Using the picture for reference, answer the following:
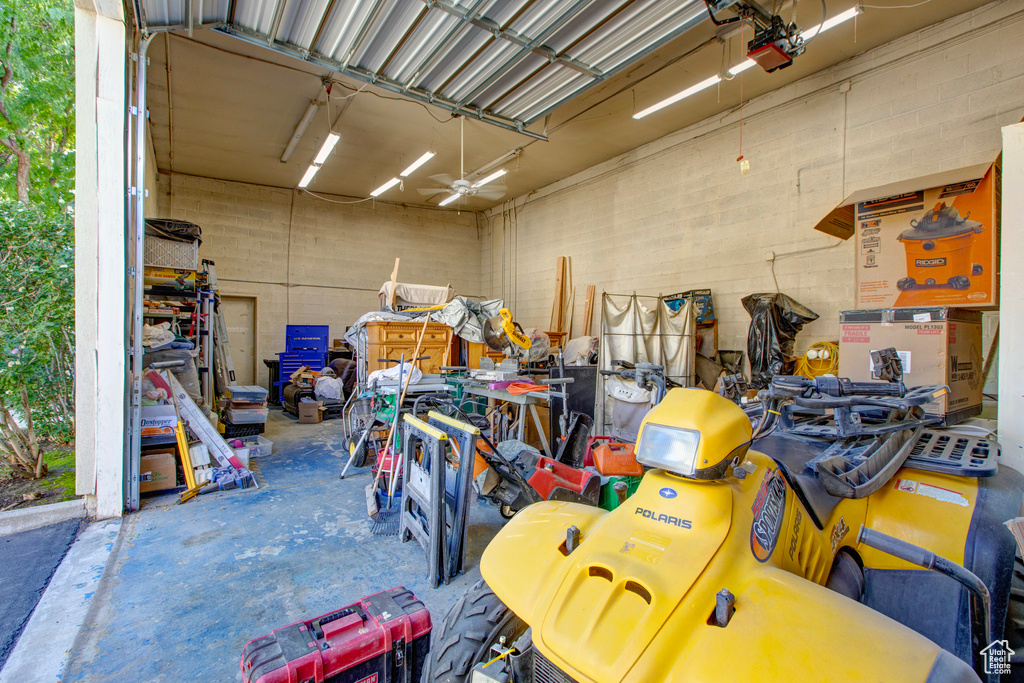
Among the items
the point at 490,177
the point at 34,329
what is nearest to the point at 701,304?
the point at 490,177

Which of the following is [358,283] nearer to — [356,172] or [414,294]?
[356,172]

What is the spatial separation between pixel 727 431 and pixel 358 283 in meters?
11.7

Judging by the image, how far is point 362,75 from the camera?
4.99 m

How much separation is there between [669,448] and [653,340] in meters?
5.65

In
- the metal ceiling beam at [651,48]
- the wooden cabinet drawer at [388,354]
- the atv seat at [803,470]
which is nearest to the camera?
the atv seat at [803,470]

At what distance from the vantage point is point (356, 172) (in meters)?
10.1

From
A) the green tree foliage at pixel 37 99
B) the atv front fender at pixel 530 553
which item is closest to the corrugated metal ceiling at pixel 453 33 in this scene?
the atv front fender at pixel 530 553

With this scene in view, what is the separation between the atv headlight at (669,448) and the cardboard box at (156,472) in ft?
15.6

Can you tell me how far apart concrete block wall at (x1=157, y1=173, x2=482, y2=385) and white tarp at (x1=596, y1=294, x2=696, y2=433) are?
7.18 m

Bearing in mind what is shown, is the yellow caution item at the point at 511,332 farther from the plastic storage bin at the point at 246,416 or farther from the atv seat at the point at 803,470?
the atv seat at the point at 803,470

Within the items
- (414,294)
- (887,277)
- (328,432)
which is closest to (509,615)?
(887,277)

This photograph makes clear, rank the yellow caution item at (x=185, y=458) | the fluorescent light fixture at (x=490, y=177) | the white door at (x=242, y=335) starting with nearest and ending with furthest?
1. the yellow caution item at (x=185, y=458)
2. the fluorescent light fixture at (x=490, y=177)
3. the white door at (x=242, y=335)

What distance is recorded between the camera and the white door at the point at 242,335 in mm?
10609

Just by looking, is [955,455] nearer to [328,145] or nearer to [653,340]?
[653,340]
